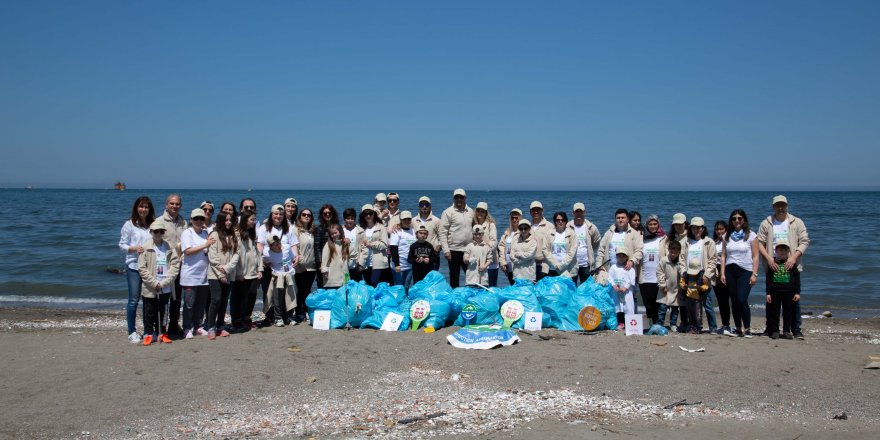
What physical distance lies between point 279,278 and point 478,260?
2740 mm

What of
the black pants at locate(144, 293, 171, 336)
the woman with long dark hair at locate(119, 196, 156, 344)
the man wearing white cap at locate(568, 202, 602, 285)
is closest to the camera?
the woman with long dark hair at locate(119, 196, 156, 344)

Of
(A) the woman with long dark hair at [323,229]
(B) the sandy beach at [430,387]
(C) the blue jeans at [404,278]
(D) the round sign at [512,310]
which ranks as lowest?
(B) the sandy beach at [430,387]

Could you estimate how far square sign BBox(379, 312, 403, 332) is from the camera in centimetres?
798

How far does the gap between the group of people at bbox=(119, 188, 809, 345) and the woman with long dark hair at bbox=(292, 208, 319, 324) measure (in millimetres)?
19

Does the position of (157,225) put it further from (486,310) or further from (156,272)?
(486,310)

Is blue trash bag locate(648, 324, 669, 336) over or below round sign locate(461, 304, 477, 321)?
below

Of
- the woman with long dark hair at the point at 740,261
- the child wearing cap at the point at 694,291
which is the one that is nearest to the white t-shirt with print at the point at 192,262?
the child wearing cap at the point at 694,291

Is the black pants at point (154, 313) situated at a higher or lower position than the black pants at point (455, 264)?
lower

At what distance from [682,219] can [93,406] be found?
22.2 ft

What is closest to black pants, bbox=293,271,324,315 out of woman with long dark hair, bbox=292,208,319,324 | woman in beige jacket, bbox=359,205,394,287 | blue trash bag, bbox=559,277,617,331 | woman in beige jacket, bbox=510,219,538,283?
woman with long dark hair, bbox=292,208,319,324

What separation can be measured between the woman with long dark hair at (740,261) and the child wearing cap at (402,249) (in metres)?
4.20

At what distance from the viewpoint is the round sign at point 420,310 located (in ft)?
26.2

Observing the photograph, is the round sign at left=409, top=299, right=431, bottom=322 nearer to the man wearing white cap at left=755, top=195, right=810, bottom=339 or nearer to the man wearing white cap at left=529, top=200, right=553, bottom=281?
the man wearing white cap at left=529, top=200, right=553, bottom=281

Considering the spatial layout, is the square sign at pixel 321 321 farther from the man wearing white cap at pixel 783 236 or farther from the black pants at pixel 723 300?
the man wearing white cap at pixel 783 236
